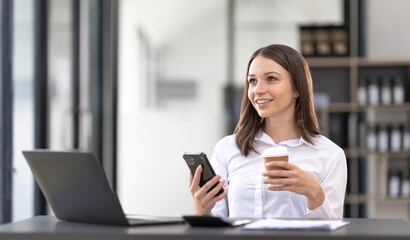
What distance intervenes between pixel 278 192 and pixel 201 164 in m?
0.46

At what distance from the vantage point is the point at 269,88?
7.68ft

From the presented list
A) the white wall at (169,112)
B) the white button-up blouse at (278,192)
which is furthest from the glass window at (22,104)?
the white wall at (169,112)

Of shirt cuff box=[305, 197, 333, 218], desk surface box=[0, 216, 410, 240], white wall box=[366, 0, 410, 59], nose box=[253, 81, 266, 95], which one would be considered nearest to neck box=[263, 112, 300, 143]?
nose box=[253, 81, 266, 95]

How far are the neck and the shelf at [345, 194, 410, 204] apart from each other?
3.52 m

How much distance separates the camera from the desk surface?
157 cm

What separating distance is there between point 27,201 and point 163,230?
277 centimetres

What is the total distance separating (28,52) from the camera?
4184 mm

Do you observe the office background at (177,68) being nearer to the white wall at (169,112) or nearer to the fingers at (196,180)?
the white wall at (169,112)

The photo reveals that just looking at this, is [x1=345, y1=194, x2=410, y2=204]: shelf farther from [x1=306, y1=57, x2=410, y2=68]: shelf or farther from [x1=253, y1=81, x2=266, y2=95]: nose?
[x1=253, y1=81, x2=266, y2=95]: nose

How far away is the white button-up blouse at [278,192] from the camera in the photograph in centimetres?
234

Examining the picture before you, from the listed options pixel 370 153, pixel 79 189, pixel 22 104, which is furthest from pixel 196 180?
pixel 370 153

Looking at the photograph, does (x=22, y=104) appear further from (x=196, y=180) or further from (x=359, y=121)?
(x=359, y=121)

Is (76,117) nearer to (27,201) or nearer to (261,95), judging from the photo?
(27,201)

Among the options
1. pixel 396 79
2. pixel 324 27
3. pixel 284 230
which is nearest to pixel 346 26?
pixel 324 27
